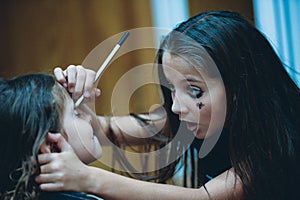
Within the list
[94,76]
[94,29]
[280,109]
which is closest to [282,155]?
[280,109]

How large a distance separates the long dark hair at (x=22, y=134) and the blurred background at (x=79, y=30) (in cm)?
39

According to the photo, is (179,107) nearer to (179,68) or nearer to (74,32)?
(179,68)

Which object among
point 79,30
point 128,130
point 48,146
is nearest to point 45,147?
point 48,146

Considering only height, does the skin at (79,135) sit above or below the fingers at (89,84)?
below

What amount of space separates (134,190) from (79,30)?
0.62m

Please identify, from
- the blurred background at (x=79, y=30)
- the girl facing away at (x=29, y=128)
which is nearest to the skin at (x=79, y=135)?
the girl facing away at (x=29, y=128)

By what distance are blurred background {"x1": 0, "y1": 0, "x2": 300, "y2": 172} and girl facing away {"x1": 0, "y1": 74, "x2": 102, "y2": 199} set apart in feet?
1.18

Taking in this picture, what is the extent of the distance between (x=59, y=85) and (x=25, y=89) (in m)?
0.06

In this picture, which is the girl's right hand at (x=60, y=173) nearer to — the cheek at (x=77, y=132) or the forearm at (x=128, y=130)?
the cheek at (x=77, y=132)

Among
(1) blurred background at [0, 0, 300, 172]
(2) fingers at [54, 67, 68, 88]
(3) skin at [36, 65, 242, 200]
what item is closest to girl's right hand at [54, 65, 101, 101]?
(2) fingers at [54, 67, 68, 88]

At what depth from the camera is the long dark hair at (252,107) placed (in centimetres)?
69

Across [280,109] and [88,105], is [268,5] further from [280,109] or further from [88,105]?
[88,105]

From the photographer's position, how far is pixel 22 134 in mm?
642

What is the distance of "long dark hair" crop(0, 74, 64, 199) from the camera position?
2.07 ft
